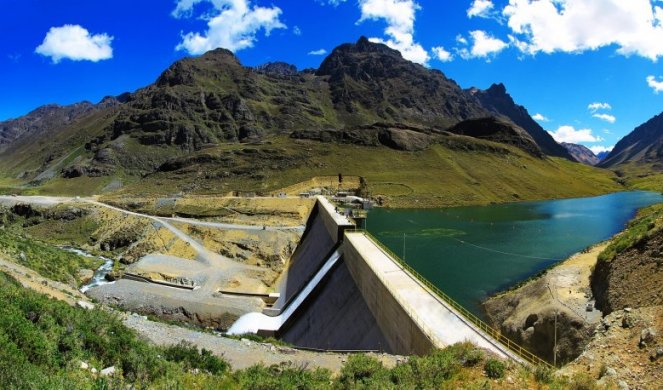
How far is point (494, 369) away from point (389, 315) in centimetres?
1011

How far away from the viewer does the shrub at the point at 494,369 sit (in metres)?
12.5

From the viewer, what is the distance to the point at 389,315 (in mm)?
22453

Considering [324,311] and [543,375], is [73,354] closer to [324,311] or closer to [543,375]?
[543,375]

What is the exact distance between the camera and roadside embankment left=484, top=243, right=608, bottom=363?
23125mm

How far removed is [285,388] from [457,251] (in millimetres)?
48141

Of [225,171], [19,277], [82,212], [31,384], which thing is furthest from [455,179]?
[31,384]

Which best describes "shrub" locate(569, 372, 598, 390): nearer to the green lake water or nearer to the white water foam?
the green lake water

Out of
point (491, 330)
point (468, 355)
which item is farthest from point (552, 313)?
point (468, 355)

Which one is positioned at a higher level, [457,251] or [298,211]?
[298,211]

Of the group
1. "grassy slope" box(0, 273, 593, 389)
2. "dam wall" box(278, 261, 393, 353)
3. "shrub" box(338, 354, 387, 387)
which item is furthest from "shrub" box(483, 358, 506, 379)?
"dam wall" box(278, 261, 393, 353)

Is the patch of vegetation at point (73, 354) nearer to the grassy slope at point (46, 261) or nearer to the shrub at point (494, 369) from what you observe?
the shrub at point (494, 369)

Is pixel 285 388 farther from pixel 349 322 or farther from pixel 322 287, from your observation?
pixel 322 287

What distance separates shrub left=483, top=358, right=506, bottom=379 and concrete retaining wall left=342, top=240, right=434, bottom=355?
441 centimetres

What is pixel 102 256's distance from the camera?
193ft
